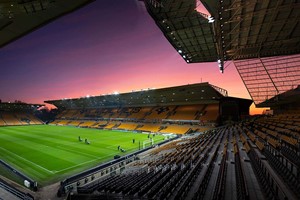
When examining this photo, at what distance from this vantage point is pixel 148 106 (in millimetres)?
60281

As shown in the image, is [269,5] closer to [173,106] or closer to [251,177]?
[251,177]

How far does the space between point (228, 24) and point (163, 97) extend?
31.9 m

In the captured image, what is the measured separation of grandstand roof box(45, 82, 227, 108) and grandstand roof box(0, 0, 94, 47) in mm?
32952

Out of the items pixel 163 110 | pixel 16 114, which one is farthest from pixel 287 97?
pixel 16 114

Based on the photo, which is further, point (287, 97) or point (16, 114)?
point (16, 114)

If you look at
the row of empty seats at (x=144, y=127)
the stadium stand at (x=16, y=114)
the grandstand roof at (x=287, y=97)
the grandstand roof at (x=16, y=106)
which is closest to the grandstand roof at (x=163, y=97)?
the row of empty seats at (x=144, y=127)

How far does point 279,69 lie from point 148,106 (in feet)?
115

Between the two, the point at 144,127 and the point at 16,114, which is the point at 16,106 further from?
the point at 144,127

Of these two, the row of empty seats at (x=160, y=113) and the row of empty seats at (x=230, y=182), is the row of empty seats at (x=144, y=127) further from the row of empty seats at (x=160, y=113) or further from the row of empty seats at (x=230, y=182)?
the row of empty seats at (x=230, y=182)

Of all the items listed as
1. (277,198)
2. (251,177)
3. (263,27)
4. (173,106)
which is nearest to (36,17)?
(277,198)

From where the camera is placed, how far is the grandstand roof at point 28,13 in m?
6.62

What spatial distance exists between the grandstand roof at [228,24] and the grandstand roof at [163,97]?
12483 mm

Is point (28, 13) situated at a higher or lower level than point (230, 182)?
higher

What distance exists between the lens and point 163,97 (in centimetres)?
5122
